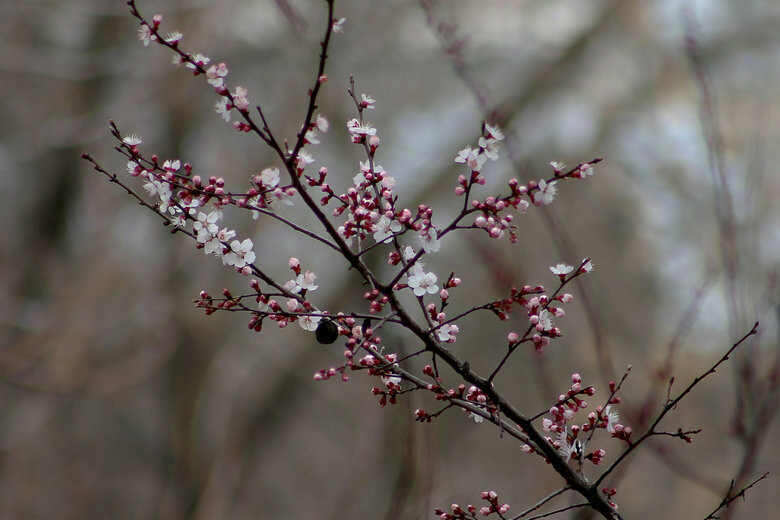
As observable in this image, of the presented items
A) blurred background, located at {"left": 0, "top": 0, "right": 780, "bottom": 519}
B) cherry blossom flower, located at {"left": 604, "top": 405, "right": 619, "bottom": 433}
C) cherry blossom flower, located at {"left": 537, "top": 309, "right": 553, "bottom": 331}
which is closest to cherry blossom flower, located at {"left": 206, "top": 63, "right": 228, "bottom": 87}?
cherry blossom flower, located at {"left": 537, "top": 309, "right": 553, "bottom": 331}

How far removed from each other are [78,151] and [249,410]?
3546mm

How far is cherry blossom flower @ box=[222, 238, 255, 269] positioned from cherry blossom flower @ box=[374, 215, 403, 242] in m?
0.25

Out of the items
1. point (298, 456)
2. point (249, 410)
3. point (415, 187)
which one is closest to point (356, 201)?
point (415, 187)

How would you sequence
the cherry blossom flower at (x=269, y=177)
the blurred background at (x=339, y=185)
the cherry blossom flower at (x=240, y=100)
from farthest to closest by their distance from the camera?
the blurred background at (x=339, y=185)
the cherry blossom flower at (x=269, y=177)
the cherry blossom flower at (x=240, y=100)

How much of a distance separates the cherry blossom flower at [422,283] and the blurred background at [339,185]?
5.68 meters

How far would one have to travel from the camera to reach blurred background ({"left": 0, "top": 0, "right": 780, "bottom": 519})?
748 cm

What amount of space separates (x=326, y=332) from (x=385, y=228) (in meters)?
0.25

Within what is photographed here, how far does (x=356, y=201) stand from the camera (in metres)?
1.43

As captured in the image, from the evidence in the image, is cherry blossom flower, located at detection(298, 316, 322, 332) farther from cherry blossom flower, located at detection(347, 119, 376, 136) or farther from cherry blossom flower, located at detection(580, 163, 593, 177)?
cherry blossom flower, located at detection(580, 163, 593, 177)

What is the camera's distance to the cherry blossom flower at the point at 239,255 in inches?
56.0

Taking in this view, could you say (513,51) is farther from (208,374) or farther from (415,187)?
(208,374)

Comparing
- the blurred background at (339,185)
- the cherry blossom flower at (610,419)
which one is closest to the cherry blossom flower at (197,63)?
the cherry blossom flower at (610,419)

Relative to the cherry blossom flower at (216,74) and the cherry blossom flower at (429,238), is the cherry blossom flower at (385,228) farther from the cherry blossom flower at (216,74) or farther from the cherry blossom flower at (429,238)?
the cherry blossom flower at (216,74)

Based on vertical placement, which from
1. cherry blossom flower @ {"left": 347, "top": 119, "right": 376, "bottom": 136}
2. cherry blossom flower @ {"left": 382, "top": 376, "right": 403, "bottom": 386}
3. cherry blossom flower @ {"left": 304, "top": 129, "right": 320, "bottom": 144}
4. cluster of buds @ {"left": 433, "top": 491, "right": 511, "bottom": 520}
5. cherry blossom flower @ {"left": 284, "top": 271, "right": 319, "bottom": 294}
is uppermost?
cherry blossom flower @ {"left": 347, "top": 119, "right": 376, "bottom": 136}
